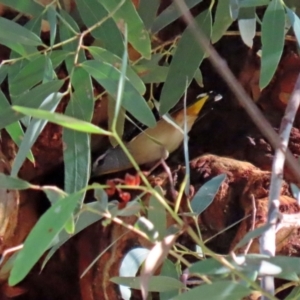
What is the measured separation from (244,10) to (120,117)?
26 centimetres

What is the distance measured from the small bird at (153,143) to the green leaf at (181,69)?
36 cm

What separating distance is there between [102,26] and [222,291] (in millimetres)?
434

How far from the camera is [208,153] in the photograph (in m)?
1.19

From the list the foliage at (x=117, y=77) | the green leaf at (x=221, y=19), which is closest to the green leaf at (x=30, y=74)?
the foliage at (x=117, y=77)

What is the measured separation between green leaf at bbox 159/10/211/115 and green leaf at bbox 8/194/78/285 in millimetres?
376

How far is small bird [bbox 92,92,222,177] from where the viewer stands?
126cm

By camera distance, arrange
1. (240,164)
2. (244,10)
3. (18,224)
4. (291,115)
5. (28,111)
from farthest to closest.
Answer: (18,224)
(240,164)
(244,10)
(291,115)
(28,111)

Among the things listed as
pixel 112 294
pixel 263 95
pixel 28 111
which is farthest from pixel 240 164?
pixel 28 111

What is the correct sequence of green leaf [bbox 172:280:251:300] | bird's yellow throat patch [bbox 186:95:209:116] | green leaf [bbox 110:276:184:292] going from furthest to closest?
bird's yellow throat patch [bbox 186:95:209:116], green leaf [bbox 110:276:184:292], green leaf [bbox 172:280:251:300]

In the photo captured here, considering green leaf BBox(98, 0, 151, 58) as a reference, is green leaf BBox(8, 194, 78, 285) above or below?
below

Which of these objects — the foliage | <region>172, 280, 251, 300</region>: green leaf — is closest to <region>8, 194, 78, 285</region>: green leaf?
the foliage

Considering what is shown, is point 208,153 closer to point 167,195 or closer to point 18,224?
point 167,195

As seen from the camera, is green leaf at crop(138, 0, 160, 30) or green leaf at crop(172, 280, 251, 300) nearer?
green leaf at crop(172, 280, 251, 300)

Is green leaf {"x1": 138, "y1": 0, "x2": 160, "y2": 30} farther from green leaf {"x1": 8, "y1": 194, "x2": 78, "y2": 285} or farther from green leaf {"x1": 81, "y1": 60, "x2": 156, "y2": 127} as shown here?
green leaf {"x1": 8, "y1": 194, "x2": 78, "y2": 285}
